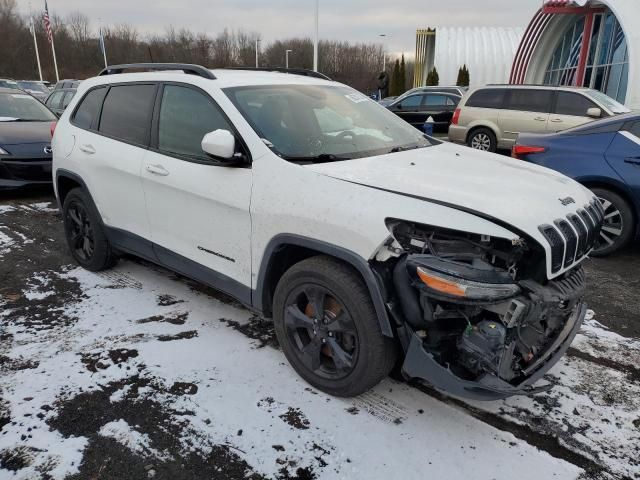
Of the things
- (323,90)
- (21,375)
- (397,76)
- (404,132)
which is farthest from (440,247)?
(397,76)

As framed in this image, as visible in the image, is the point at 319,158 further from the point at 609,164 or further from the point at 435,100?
the point at 435,100

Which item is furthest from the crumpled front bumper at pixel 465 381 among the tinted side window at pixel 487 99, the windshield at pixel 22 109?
the tinted side window at pixel 487 99

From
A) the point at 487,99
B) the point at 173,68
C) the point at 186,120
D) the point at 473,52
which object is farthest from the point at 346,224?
the point at 473,52

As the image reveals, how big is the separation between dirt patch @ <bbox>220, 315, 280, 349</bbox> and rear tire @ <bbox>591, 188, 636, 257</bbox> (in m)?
3.51

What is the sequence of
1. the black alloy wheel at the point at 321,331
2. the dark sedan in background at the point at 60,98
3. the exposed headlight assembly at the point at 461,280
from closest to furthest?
the exposed headlight assembly at the point at 461,280 < the black alloy wheel at the point at 321,331 < the dark sedan in background at the point at 60,98

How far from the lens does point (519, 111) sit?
1116cm

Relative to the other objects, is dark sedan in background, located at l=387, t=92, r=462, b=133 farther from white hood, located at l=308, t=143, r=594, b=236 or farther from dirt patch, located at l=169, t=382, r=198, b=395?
dirt patch, located at l=169, t=382, r=198, b=395

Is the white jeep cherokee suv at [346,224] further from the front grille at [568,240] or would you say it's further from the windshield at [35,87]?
the windshield at [35,87]

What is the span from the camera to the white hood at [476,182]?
2312 mm

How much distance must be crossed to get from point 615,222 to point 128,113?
487 cm

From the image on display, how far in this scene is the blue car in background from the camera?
4945 millimetres

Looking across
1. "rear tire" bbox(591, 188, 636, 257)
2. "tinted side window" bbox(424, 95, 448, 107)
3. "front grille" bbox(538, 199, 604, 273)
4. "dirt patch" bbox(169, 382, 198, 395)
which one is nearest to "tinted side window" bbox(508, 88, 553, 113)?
"tinted side window" bbox(424, 95, 448, 107)

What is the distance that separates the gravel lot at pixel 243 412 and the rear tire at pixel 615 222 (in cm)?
154

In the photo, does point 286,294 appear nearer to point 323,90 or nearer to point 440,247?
point 440,247
